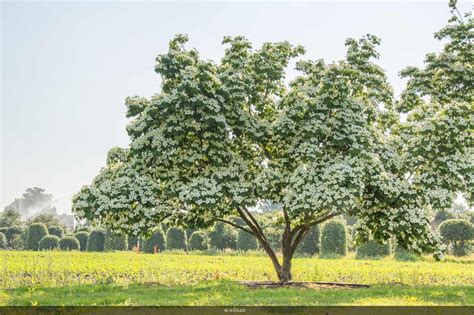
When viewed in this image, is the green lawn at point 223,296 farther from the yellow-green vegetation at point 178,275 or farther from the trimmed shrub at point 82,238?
the trimmed shrub at point 82,238

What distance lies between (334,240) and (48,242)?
1157 inches

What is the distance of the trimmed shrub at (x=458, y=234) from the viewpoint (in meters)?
49.0

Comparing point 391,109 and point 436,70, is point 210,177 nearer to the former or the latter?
point 391,109

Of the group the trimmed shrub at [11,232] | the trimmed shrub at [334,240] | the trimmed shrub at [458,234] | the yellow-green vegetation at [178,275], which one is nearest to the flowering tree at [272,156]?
the yellow-green vegetation at [178,275]

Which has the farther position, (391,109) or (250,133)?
(391,109)

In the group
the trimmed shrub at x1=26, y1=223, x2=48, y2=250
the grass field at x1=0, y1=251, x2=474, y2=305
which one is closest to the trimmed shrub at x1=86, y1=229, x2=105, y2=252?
the trimmed shrub at x1=26, y1=223, x2=48, y2=250

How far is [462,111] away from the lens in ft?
67.4

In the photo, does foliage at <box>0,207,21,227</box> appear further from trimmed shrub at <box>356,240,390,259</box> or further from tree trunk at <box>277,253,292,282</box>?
tree trunk at <box>277,253,292,282</box>

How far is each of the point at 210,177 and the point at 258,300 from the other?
5580mm

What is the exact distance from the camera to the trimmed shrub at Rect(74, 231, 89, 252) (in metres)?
62.0

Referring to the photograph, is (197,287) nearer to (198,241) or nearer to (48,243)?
(198,241)

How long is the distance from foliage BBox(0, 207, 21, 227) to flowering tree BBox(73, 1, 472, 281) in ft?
187

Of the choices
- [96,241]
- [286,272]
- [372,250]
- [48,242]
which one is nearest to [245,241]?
[372,250]

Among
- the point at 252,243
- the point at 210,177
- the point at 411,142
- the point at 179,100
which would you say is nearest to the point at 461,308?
the point at 411,142
